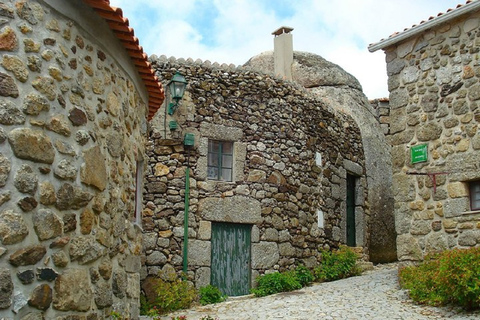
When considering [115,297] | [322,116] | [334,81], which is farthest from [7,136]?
[334,81]

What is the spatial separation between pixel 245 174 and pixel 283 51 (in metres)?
6.89

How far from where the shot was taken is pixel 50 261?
13.2ft

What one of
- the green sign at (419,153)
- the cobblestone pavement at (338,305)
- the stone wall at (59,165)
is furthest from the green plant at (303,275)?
the stone wall at (59,165)

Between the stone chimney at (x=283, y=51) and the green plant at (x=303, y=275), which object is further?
the stone chimney at (x=283, y=51)

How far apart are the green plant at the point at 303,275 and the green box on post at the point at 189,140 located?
3.23 metres

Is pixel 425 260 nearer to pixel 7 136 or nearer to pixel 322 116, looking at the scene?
pixel 322 116

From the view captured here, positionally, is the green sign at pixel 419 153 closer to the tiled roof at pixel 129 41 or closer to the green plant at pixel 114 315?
the tiled roof at pixel 129 41

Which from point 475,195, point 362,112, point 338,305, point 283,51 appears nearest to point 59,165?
point 338,305

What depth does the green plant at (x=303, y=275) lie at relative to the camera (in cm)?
1163

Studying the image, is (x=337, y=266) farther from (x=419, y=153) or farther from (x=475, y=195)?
(x=475, y=195)

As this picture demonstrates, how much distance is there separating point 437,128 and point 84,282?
6550mm

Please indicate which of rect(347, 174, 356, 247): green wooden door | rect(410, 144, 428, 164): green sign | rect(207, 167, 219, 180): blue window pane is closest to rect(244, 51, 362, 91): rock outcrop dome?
rect(347, 174, 356, 247): green wooden door

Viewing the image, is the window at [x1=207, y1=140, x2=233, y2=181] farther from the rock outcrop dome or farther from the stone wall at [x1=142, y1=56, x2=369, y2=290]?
the rock outcrop dome

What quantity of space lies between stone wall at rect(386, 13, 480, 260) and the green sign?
0.20 feet
